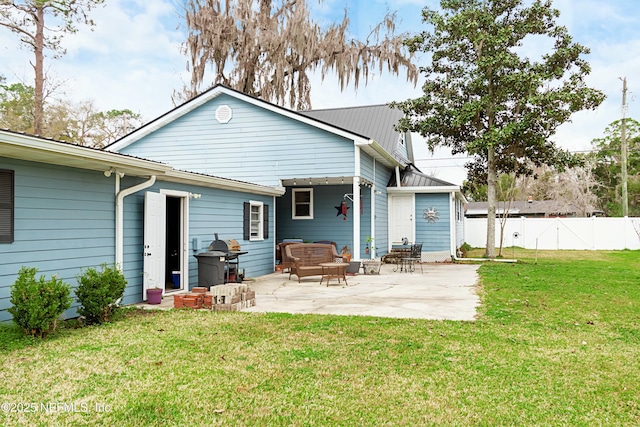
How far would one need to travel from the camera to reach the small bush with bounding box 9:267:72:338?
4.87m

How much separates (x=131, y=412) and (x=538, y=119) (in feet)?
46.7

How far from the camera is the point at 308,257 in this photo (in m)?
10.9

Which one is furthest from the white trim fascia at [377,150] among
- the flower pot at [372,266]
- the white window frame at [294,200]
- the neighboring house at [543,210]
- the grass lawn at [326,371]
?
the neighboring house at [543,210]

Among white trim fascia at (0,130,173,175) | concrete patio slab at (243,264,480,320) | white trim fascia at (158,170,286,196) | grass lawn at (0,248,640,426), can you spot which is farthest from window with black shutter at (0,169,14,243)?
concrete patio slab at (243,264,480,320)

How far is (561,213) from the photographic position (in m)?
→ 36.7

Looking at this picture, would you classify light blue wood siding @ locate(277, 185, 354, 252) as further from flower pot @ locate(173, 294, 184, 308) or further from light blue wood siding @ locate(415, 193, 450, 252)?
flower pot @ locate(173, 294, 184, 308)

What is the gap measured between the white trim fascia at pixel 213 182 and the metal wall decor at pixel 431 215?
6035 millimetres

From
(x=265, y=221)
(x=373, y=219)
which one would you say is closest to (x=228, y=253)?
(x=265, y=221)

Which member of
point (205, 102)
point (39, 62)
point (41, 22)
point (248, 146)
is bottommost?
point (248, 146)

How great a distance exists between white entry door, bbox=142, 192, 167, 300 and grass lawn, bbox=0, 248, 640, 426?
1473 mm

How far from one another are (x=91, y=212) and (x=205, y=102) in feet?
25.3

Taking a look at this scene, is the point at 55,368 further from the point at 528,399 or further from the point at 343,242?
the point at 343,242

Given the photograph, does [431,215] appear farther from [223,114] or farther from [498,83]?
[223,114]

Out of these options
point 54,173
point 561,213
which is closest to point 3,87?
point 54,173
